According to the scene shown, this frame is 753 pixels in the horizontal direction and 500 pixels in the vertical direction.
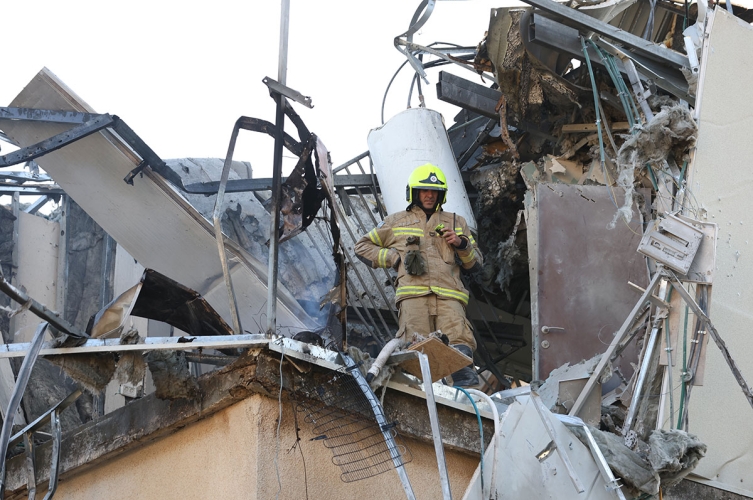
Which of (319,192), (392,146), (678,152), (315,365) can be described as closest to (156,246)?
(392,146)

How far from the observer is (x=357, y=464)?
4906 millimetres

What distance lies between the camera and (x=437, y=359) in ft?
16.7

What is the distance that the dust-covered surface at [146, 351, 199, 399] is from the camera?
4.79 meters

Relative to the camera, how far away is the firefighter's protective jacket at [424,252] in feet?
23.1

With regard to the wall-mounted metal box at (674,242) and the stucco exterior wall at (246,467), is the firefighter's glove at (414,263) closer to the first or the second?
the stucco exterior wall at (246,467)

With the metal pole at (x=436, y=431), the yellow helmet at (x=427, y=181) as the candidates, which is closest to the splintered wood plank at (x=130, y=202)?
the yellow helmet at (x=427, y=181)

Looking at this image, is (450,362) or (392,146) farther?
(392,146)

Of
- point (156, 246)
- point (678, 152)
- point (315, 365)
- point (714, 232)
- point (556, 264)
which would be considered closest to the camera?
point (315, 365)

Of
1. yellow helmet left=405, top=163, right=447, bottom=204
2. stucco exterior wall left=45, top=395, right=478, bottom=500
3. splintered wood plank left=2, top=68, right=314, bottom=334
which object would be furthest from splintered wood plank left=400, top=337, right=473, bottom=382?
splintered wood plank left=2, top=68, right=314, bottom=334

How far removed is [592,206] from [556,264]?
0.62 meters

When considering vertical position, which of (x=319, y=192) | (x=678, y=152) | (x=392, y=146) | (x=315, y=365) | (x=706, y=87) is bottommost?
(x=315, y=365)

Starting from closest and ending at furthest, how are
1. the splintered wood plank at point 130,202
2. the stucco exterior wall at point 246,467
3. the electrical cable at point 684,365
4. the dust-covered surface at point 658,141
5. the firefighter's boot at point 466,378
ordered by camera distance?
the stucco exterior wall at point 246,467, the electrical cable at point 684,365, the dust-covered surface at point 658,141, the firefighter's boot at point 466,378, the splintered wood plank at point 130,202

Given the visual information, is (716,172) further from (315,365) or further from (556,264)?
(315,365)

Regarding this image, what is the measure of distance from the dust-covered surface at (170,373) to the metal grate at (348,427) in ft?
2.10
